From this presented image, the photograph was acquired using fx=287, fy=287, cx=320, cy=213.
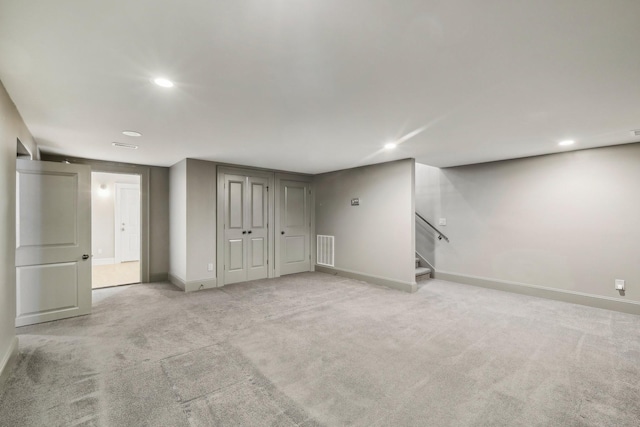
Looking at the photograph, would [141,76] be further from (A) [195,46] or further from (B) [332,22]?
(B) [332,22]

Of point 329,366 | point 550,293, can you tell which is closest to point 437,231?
point 550,293

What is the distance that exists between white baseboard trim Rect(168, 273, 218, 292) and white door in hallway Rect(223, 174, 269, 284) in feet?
0.94

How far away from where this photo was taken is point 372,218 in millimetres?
5605

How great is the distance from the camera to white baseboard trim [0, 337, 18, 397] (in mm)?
2254

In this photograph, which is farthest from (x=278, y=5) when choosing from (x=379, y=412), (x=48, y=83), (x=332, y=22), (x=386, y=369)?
(x=386, y=369)

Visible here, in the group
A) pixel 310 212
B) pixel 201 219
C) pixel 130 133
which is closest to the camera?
pixel 130 133

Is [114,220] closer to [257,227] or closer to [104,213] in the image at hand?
[104,213]

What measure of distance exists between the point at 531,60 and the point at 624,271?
391 centimetres

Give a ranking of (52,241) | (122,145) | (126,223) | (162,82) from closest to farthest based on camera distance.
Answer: (162,82)
(52,241)
(122,145)
(126,223)

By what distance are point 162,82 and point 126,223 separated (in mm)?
7435

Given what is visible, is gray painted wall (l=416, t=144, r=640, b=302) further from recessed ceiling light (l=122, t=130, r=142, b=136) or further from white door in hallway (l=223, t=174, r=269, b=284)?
recessed ceiling light (l=122, t=130, r=142, b=136)

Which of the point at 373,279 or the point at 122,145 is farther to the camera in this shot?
the point at 373,279

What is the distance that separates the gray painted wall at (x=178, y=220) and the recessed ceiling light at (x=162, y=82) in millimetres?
3094

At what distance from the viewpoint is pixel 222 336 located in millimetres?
3117
